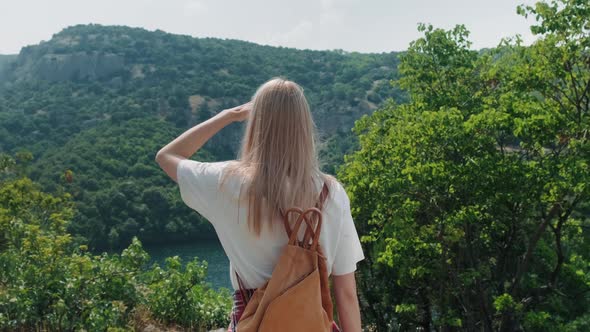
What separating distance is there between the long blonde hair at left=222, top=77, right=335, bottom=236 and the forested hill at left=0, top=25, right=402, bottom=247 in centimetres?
3303

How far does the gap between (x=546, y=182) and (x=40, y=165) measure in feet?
140

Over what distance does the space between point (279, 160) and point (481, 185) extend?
321 inches

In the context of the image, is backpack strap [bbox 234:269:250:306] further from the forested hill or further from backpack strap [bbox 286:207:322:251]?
the forested hill

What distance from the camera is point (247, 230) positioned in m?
1.47

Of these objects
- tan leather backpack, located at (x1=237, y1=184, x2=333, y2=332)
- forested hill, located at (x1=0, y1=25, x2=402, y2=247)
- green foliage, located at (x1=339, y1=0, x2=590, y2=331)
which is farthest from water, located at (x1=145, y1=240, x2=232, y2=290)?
tan leather backpack, located at (x1=237, y1=184, x2=333, y2=332)

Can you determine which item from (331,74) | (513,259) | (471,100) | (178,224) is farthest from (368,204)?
(331,74)

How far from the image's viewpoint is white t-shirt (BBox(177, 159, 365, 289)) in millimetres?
1463

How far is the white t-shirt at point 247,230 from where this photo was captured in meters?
1.46

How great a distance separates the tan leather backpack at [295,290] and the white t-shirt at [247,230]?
0.06m

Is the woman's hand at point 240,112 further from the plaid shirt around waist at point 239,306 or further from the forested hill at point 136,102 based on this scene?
the forested hill at point 136,102

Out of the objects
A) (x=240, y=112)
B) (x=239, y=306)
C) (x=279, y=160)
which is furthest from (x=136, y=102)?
(x=279, y=160)

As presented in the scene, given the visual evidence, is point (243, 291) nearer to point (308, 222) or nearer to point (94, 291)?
point (308, 222)

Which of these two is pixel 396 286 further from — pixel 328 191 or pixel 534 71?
pixel 328 191

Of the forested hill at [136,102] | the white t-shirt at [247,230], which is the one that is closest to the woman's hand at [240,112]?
the white t-shirt at [247,230]
